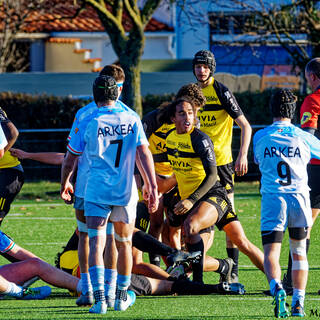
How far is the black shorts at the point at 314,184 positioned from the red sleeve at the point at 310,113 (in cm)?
40

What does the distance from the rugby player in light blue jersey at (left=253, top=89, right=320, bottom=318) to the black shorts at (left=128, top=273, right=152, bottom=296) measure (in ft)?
5.03

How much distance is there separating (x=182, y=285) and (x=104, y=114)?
202cm

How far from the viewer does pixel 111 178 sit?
6770mm

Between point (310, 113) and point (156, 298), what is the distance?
2.27 m

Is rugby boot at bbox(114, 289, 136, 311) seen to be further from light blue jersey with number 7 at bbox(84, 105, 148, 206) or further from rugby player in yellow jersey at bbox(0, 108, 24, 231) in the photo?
rugby player in yellow jersey at bbox(0, 108, 24, 231)

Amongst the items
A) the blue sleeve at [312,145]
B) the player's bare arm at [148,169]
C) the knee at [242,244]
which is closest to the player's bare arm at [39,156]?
the player's bare arm at [148,169]

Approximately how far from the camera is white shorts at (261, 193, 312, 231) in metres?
6.63

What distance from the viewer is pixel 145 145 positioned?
6891 millimetres

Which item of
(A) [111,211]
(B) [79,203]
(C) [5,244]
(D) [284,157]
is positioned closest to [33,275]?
(C) [5,244]

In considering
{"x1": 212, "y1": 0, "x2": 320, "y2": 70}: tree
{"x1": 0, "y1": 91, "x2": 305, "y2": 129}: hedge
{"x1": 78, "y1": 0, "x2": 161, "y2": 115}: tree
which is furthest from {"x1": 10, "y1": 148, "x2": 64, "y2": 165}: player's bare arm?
{"x1": 212, "y1": 0, "x2": 320, "y2": 70}: tree

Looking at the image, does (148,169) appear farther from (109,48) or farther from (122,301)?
(109,48)

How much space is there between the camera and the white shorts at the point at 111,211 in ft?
22.2

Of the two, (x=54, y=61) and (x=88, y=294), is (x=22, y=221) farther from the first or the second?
(x=54, y=61)

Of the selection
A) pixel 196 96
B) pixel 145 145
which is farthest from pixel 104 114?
pixel 196 96
